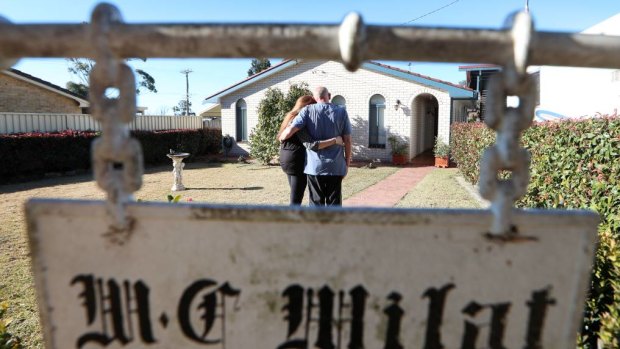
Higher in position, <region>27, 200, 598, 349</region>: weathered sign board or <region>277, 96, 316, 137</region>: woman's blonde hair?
<region>277, 96, 316, 137</region>: woman's blonde hair

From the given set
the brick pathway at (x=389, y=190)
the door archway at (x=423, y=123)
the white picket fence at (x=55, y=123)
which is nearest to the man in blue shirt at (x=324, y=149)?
the brick pathway at (x=389, y=190)

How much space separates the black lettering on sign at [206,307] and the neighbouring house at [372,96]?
14.8 meters

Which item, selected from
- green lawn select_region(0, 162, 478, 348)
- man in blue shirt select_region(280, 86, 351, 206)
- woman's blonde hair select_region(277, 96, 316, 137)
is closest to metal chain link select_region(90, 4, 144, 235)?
green lawn select_region(0, 162, 478, 348)

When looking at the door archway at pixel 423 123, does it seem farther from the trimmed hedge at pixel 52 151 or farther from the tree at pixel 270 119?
the trimmed hedge at pixel 52 151

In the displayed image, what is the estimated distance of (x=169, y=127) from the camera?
19109 mm

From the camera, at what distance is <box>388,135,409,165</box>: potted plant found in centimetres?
1511

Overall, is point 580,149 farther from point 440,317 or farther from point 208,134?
point 208,134

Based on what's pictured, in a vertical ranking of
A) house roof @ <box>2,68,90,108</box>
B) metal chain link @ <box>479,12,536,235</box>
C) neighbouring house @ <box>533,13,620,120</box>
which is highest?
house roof @ <box>2,68,90,108</box>

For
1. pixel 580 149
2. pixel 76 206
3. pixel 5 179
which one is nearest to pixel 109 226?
pixel 76 206

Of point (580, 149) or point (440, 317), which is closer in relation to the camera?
point (440, 317)

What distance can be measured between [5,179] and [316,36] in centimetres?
1317

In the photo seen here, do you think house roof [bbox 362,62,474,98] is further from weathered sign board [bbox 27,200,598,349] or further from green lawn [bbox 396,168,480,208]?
weathered sign board [bbox 27,200,598,349]

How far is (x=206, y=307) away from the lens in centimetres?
80

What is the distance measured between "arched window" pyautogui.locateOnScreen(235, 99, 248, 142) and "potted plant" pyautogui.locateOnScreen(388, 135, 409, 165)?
21.4 feet
